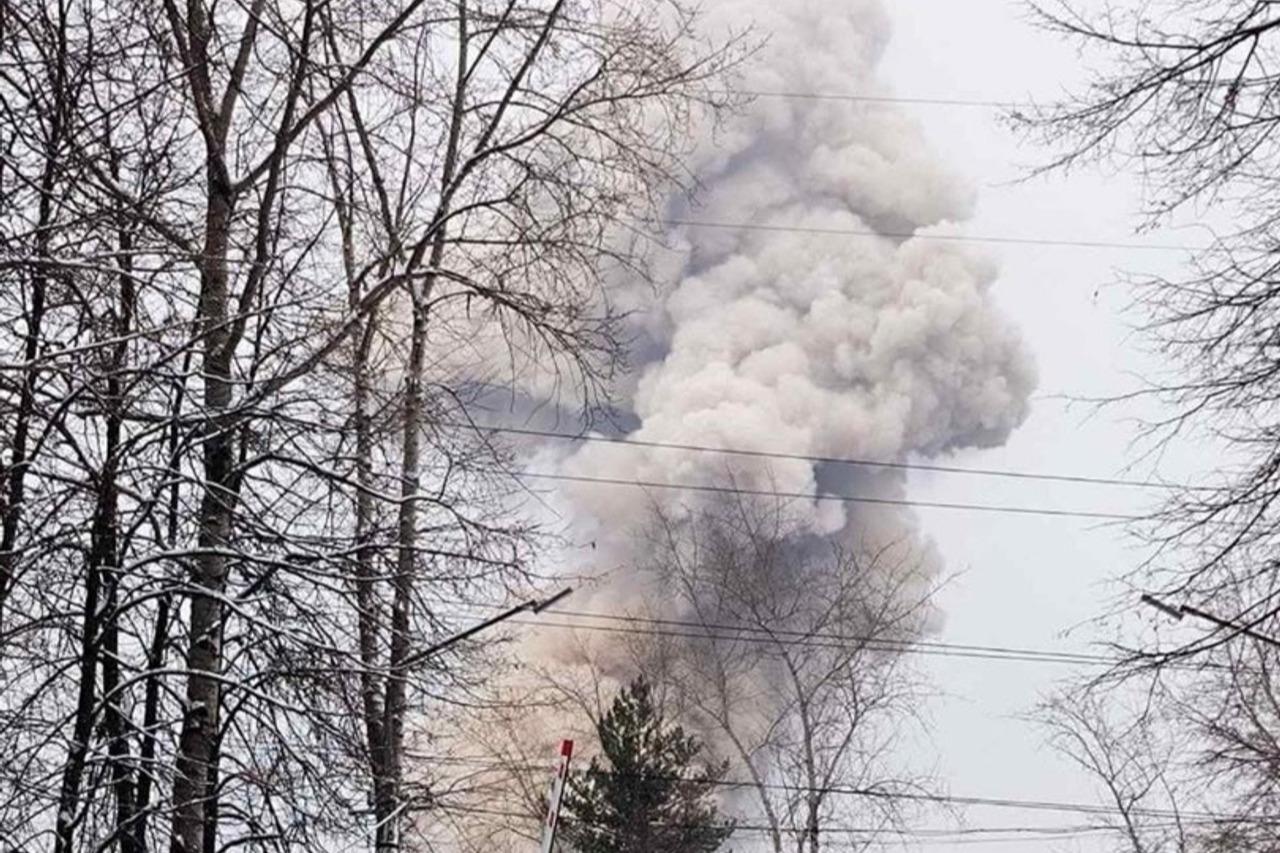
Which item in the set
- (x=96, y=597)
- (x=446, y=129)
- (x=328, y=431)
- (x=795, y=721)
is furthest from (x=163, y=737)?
(x=795, y=721)

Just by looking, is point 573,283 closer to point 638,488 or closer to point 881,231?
point 638,488

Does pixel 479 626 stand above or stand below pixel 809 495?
below

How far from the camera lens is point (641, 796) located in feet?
52.6

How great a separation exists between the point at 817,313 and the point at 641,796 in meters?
14.0

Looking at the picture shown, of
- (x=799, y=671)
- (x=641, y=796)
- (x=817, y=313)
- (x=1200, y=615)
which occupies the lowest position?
(x=1200, y=615)

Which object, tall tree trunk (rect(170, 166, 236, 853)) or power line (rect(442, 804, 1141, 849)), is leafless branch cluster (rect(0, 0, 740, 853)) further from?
power line (rect(442, 804, 1141, 849))

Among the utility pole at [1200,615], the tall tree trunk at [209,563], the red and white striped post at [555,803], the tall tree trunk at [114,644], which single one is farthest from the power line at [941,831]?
the utility pole at [1200,615]

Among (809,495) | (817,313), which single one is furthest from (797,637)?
(817,313)

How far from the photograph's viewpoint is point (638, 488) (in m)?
22.9

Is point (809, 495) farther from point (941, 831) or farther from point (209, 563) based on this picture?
point (209, 563)

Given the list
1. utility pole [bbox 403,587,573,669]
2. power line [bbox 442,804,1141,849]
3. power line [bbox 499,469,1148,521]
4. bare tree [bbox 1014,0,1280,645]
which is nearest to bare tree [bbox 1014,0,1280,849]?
bare tree [bbox 1014,0,1280,645]

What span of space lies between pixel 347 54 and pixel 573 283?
1.51 metres

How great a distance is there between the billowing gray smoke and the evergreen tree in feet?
18.1

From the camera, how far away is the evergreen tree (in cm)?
1581
